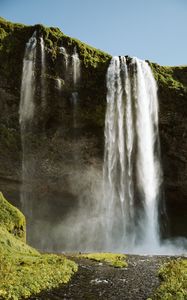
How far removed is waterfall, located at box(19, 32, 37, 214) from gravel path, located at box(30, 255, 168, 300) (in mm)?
17218

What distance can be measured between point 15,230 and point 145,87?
22.6 m

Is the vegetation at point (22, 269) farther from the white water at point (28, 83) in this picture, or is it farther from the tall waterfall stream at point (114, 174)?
the white water at point (28, 83)

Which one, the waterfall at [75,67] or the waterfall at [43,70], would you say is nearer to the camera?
the waterfall at [43,70]

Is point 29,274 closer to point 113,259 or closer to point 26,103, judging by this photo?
point 113,259

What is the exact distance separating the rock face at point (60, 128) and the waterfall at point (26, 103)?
0.40 metres

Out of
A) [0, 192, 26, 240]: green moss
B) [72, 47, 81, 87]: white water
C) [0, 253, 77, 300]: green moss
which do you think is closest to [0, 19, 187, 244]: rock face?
[72, 47, 81, 87]: white water

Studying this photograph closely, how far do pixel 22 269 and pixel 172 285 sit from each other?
6.28 m

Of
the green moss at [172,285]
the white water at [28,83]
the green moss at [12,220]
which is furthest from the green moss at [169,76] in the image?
the green moss at [172,285]

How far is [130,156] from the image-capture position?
125 feet

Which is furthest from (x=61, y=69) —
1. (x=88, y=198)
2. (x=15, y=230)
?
(x=15, y=230)

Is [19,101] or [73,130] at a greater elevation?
[19,101]

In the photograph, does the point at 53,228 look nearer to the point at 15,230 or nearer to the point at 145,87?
the point at 15,230

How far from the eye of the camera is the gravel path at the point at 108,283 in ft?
45.6

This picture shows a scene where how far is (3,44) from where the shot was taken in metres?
37.5
